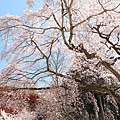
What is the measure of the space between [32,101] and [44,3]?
848 cm

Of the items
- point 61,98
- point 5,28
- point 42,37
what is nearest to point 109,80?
point 61,98

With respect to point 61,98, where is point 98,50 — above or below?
above

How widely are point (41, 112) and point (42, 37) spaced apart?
190 inches

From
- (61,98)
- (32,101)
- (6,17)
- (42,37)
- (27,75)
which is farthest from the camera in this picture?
(32,101)

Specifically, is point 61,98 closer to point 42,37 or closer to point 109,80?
point 109,80

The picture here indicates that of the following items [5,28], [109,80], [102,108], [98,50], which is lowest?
[102,108]

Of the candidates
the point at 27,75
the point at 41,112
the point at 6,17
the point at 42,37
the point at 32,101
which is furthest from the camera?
the point at 32,101

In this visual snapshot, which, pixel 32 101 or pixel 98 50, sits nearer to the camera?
pixel 98 50

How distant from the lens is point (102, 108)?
30.7 feet

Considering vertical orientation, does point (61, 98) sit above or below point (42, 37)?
below

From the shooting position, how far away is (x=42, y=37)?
17.3ft

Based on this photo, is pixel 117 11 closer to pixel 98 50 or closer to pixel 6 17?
pixel 98 50

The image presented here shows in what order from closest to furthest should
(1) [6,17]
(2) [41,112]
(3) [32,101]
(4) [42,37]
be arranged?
(1) [6,17]
(4) [42,37]
(2) [41,112]
(3) [32,101]

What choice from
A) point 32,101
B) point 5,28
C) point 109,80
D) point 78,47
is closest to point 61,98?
point 109,80
